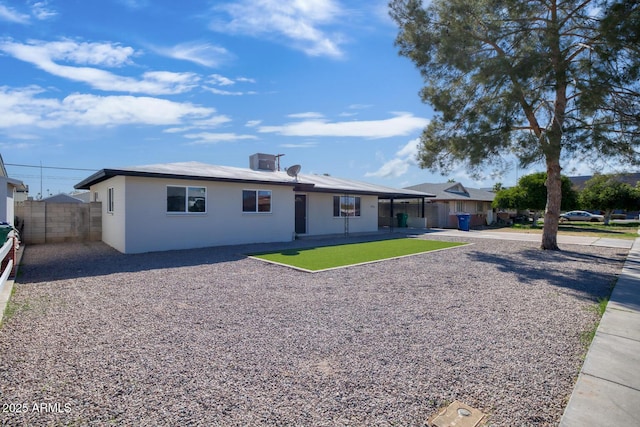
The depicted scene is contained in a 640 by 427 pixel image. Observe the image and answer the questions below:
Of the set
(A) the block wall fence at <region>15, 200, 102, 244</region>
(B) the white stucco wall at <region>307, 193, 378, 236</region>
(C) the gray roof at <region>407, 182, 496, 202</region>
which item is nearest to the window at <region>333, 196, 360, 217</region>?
(B) the white stucco wall at <region>307, 193, 378, 236</region>

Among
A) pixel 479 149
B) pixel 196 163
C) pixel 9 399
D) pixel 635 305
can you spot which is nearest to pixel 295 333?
pixel 9 399

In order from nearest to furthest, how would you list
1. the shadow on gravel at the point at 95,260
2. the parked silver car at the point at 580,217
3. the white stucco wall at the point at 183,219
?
the shadow on gravel at the point at 95,260
the white stucco wall at the point at 183,219
the parked silver car at the point at 580,217

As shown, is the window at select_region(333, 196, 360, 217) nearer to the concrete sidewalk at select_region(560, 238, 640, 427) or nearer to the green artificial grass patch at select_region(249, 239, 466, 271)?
the green artificial grass patch at select_region(249, 239, 466, 271)

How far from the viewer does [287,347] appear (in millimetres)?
4043

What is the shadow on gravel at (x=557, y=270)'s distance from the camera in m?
7.30

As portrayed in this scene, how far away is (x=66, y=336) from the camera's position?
4285 millimetres

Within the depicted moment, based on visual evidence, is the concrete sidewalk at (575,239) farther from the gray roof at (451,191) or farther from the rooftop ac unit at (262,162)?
the rooftop ac unit at (262,162)

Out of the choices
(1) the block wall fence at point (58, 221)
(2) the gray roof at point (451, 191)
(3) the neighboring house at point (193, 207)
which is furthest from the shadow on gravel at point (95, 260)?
(2) the gray roof at point (451, 191)

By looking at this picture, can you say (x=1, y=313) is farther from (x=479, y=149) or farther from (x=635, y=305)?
(x=479, y=149)

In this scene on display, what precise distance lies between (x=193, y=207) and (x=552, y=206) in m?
13.5

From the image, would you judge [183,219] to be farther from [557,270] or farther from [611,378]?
[611,378]

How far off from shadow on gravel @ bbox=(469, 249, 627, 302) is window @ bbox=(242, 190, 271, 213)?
814cm

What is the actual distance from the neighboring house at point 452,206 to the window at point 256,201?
48.9 ft

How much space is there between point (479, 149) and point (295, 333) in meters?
9.57
